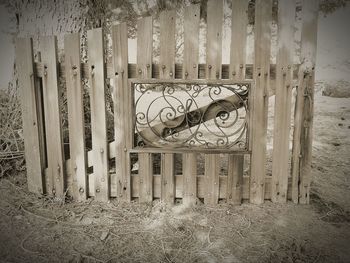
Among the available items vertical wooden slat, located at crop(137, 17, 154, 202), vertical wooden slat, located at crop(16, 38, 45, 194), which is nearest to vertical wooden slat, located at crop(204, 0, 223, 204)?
vertical wooden slat, located at crop(137, 17, 154, 202)

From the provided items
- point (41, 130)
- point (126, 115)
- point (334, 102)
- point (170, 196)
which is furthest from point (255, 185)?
point (334, 102)

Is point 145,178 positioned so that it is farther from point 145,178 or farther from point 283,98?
point 283,98

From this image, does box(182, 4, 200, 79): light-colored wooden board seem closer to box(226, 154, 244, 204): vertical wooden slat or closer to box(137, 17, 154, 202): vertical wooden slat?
box(137, 17, 154, 202): vertical wooden slat

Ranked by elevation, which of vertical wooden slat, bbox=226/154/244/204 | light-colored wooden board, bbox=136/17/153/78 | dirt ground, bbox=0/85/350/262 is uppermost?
light-colored wooden board, bbox=136/17/153/78

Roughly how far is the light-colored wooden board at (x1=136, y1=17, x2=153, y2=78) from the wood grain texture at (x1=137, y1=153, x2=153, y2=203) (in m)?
0.81

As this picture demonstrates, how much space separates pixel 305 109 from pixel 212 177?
1.10 metres

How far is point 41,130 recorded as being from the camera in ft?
11.5

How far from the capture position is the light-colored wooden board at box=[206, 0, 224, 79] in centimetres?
306

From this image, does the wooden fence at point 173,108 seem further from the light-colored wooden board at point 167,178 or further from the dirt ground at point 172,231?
the dirt ground at point 172,231

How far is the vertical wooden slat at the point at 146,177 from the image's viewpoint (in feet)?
11.3

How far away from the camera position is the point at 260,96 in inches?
127

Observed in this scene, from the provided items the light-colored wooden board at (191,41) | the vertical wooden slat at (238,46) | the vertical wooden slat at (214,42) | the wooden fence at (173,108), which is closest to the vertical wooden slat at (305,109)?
the wooden fence at (173,108)

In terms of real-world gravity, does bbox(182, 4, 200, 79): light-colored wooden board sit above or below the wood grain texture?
above

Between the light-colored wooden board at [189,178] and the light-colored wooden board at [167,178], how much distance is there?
0.11 metres
